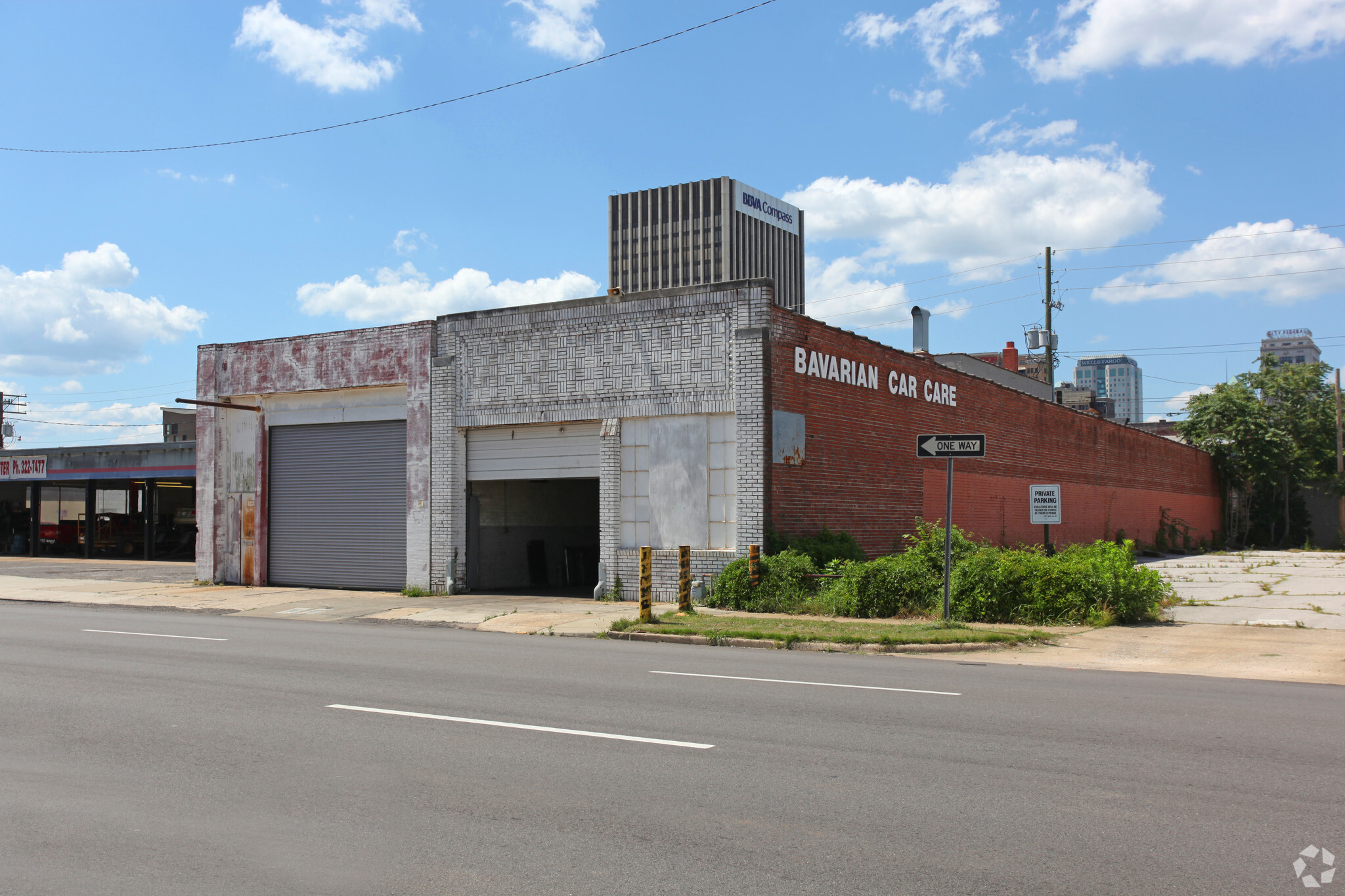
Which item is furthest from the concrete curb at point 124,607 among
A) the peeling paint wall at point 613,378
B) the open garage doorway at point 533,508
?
the open garage doorway at point 533,508

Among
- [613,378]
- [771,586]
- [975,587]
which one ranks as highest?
[613,378]

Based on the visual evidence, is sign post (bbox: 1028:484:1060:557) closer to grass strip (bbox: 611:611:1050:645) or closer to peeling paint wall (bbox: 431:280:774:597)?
grass strip (bbox: 611:611:1050:645)

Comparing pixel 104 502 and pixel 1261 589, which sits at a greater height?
pixel 104 502

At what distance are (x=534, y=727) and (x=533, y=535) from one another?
17.9 m

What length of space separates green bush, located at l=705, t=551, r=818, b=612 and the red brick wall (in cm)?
134

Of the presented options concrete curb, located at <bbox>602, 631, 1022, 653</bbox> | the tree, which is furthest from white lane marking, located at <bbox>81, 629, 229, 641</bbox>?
the tree

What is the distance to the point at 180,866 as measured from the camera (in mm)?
5125

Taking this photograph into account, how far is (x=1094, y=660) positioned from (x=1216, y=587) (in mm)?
13743

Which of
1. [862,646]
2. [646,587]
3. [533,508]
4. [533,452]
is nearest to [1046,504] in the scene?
[862,646]

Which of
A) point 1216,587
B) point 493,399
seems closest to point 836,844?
point 493,399

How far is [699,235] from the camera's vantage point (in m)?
143

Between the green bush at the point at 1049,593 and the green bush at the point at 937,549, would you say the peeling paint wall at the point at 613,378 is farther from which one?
the green bush at the point at 1049,593

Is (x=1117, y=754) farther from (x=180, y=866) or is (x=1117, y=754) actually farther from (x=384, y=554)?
(x=384, y=554)

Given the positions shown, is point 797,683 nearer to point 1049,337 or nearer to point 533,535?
point 533,535
